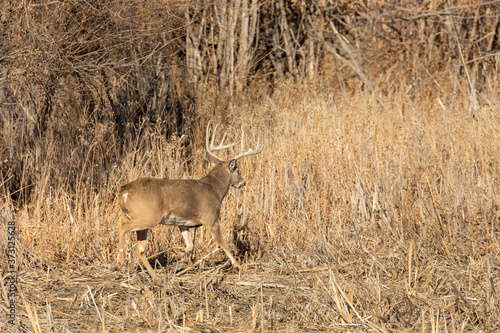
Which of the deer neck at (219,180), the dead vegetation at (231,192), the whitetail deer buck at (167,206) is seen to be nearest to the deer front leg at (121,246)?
the whitetail deer buck at (167,206)

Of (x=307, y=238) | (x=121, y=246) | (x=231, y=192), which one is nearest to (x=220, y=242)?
(x=121, y=246)

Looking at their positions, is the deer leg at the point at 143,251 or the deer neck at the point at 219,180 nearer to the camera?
the deer leg at the point at 143,251

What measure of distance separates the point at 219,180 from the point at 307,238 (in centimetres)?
113

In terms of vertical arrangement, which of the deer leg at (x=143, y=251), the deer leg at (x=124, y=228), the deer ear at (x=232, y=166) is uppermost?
the deer ear at (x=232, y=166)

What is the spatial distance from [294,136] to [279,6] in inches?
186

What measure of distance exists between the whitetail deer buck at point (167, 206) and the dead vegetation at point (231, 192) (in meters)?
0.27

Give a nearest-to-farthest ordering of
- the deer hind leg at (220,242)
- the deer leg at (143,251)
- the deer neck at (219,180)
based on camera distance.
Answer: the deer leg at (143,251)
the deer hind leg at (220,242)
the deer neck at (219,180)

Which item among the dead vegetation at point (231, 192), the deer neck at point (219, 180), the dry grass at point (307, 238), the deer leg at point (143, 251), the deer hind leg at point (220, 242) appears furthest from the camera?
the deer neck at point (219, 180)

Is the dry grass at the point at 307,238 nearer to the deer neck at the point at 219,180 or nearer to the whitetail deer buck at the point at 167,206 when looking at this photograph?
the whitetail deer buck at the point at 167,206

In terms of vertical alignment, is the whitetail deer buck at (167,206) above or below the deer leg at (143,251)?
above

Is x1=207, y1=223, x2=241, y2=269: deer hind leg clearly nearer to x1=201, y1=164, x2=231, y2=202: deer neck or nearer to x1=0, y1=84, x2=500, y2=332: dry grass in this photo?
x1=0, y1=84, x2=500, y2=332: dry grass

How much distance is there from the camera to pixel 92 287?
5.58m

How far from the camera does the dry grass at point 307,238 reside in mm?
4855

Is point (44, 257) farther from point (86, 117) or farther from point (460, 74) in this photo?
point (460, 74)
